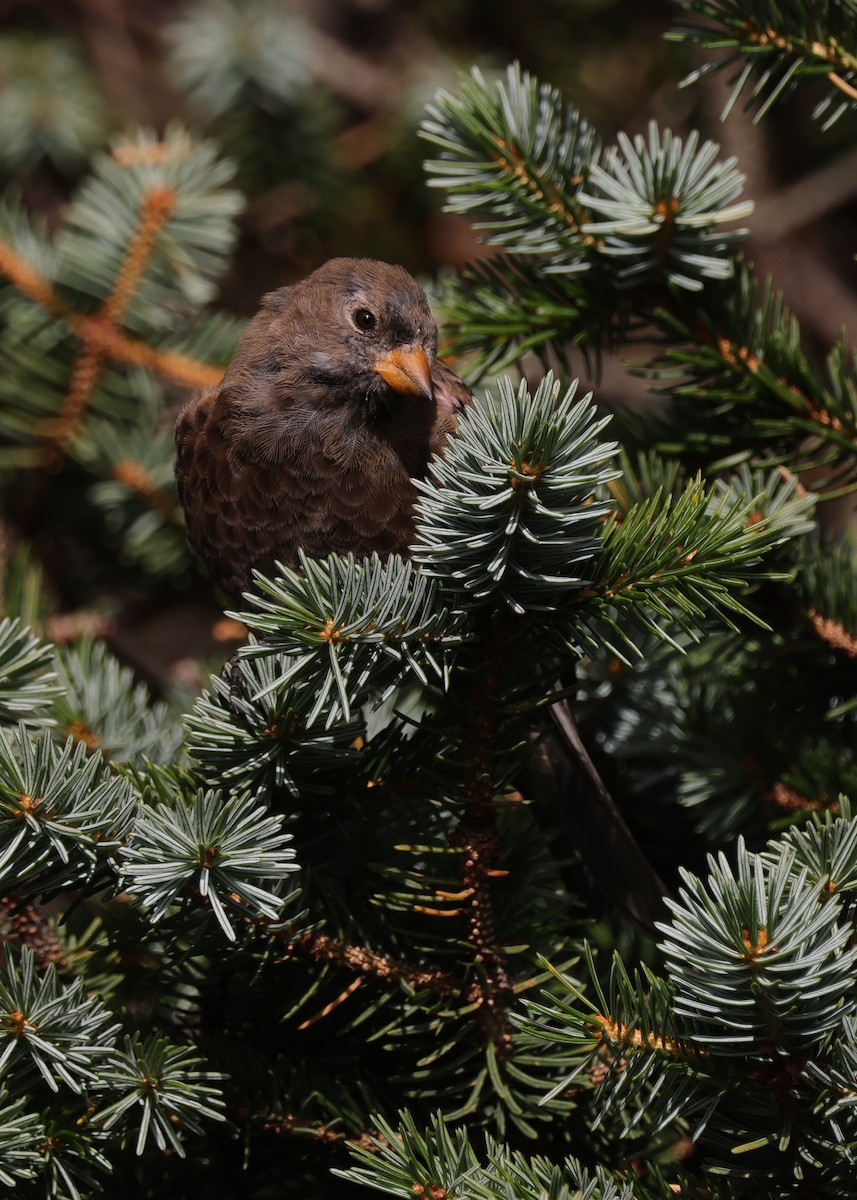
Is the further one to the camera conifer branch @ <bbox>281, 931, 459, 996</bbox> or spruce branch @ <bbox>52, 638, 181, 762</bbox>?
spruce branch @ <bbox>52, 638, 181, 762</bbox>

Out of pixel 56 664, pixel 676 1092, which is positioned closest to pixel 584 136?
pixel 56 664

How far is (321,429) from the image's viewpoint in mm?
1850

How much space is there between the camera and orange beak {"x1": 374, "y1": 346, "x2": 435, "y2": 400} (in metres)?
1.80

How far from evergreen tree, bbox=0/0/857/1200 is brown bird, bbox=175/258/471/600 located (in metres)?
0.19

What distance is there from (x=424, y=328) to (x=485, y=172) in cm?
33

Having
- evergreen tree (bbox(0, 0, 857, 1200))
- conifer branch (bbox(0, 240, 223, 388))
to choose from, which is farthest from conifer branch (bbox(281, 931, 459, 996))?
conifer branch (bbox(0, 240, 223, 388))

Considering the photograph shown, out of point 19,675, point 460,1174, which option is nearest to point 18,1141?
point 460,1174

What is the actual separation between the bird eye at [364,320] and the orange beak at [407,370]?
0.23 ft

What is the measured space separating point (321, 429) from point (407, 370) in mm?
165

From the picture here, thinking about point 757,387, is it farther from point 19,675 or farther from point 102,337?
point 102,337

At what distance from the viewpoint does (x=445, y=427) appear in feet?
6.15

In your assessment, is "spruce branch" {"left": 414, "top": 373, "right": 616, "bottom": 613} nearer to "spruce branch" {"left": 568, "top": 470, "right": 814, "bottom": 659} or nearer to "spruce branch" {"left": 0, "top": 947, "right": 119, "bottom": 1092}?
"spruce branch" {"left": 568, "top": 470, "right": 814, "bottom": 659}

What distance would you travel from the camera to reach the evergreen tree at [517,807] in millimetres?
1043

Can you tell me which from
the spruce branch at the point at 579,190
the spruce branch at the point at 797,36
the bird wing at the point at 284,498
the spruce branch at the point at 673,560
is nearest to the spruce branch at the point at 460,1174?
the spruce branch at the point at 673,560
